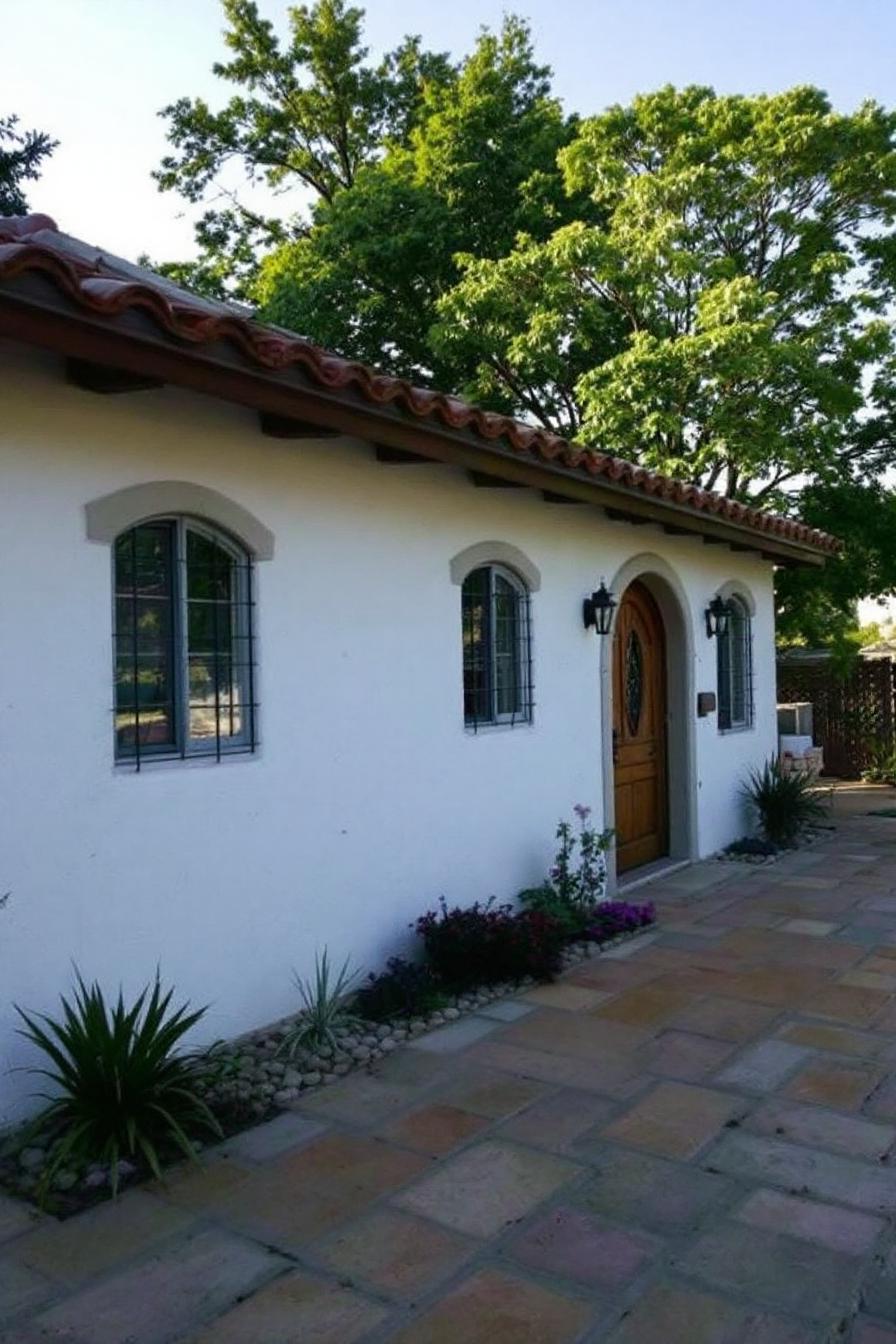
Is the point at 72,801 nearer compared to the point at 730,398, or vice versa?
the point at 72,801

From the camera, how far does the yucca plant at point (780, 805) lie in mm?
10055

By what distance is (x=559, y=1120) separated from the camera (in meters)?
4.00

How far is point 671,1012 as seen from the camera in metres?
5.25

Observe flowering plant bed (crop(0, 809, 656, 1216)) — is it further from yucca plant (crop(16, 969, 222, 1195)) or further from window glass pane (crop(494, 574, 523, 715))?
window glass pane (crop(494, 574, 523, 715))

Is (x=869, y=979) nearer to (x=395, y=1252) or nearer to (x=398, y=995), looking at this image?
(x=398, y=995)

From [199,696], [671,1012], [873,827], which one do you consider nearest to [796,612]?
[873,827]

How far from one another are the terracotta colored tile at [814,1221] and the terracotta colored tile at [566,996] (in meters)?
2.00

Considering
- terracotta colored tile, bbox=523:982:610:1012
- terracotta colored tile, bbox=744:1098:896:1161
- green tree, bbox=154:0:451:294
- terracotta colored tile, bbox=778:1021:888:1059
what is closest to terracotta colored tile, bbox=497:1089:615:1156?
terracotta colored tile, bbox=744:1098:896:1161

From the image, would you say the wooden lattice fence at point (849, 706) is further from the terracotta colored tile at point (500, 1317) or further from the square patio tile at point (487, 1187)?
the terracotta colored tile at point (500, 1317)

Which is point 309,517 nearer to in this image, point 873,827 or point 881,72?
point 873,827

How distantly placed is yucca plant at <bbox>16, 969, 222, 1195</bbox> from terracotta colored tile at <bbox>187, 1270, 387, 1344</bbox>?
0.83m

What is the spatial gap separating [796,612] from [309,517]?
954cm

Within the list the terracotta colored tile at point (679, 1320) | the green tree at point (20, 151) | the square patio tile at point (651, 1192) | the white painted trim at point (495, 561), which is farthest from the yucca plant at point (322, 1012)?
the green tree at point (20, 151)

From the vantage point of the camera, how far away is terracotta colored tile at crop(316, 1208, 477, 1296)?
116 inches
